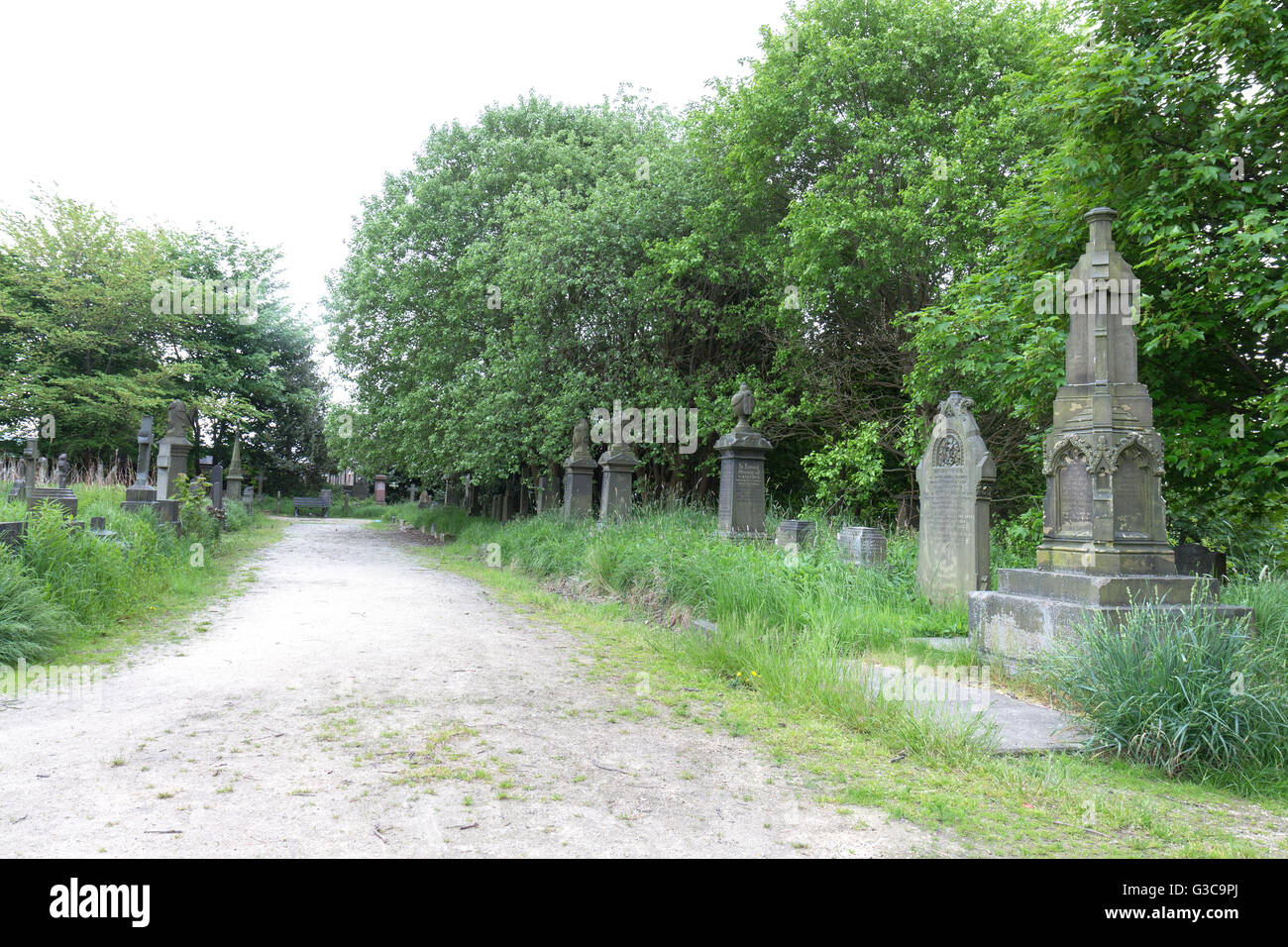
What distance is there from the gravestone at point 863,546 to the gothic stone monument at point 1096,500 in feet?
9.32

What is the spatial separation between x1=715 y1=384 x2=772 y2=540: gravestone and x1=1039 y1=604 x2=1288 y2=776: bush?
7732 mm

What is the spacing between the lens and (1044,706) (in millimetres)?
5555

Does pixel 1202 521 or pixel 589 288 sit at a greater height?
pixel 589 288

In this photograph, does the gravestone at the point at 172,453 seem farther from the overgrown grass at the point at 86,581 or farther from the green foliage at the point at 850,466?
the green foliage at the point at 850,466

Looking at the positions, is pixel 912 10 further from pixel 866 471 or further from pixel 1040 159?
pixel 866 471

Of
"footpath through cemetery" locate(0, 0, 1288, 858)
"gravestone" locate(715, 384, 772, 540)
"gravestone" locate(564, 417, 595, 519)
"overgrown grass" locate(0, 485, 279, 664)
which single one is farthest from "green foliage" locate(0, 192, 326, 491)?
"gravestone" locate(715, 384, 772, 540)

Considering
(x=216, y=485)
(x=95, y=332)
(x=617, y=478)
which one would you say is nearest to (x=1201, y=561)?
(x=617, y=478)

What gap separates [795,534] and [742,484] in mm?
1837

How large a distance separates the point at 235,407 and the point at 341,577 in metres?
22.1

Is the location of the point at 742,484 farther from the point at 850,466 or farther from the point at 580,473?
the point at 580,473

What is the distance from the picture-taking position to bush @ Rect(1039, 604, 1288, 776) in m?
4.30
